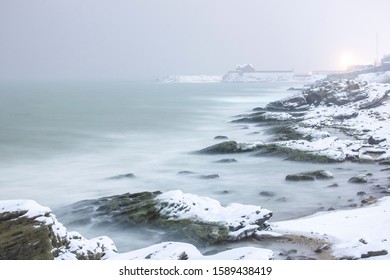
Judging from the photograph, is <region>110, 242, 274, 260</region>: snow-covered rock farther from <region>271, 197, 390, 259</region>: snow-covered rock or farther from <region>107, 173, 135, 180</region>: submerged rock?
<region>107, 173, 135, 180</region>: submerged rock

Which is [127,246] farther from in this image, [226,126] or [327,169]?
[226,126]

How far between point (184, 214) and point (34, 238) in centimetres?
391

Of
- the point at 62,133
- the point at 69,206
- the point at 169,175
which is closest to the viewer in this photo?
the point at 69,206

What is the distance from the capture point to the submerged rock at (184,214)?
949cm

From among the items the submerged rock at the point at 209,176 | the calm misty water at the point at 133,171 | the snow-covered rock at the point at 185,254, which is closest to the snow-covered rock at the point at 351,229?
the calm misty water at the point at 133,171

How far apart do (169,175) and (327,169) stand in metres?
5.32

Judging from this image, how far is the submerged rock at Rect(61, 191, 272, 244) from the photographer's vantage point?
9.49 meters

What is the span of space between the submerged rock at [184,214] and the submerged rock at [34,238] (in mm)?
2442

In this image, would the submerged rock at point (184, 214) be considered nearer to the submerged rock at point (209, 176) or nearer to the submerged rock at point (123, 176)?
the submerged rock at point (123, 176)

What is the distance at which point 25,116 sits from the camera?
27266mm

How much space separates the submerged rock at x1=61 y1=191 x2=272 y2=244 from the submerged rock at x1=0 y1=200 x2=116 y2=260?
2.44 meters

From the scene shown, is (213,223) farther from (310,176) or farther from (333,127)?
(333,127)
